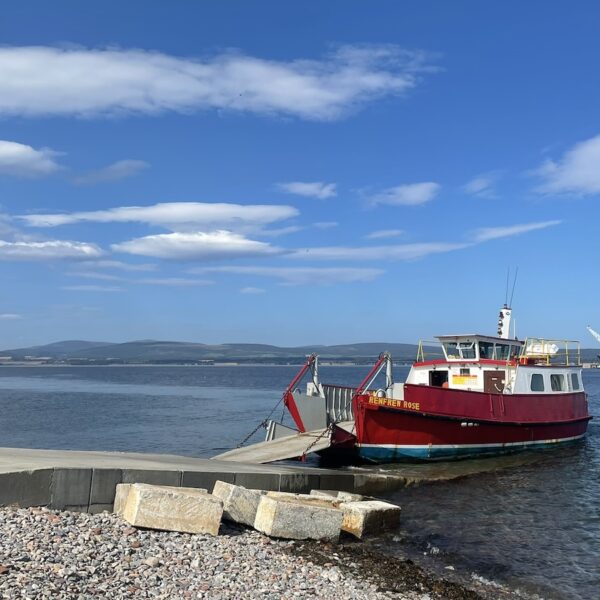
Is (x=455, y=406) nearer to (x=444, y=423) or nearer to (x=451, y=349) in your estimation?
(x=444, y=423)

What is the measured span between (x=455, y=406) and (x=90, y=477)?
1357 centimetres

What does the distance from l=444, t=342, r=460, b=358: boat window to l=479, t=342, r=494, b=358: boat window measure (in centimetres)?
84

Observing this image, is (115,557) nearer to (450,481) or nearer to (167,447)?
(450,481)

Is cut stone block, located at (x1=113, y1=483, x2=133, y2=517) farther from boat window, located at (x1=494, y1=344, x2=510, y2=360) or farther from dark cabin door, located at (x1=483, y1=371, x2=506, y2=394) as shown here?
boat window, located at (x1=494, y1=344, x2=510, y2=360)

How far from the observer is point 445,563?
35.5ft

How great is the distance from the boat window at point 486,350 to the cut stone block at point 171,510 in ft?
51.8

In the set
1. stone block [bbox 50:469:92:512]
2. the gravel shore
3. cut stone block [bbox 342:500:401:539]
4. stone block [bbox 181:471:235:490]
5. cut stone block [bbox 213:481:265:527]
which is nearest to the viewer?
the gravel shore

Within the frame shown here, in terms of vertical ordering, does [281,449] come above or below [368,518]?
above

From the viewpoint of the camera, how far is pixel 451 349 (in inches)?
943

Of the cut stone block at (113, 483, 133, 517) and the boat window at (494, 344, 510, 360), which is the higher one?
the boat window at (494, 344, 510, 360)

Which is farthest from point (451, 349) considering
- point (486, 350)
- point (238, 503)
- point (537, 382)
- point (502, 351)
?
point (238, 503)

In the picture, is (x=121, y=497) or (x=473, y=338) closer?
(x=121, y=497)

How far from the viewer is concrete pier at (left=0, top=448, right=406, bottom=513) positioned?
29.8 ft

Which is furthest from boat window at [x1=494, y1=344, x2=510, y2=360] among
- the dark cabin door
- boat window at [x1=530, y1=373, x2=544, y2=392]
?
boat window at [x1=530, y1=373, x2=544, y2=392]
